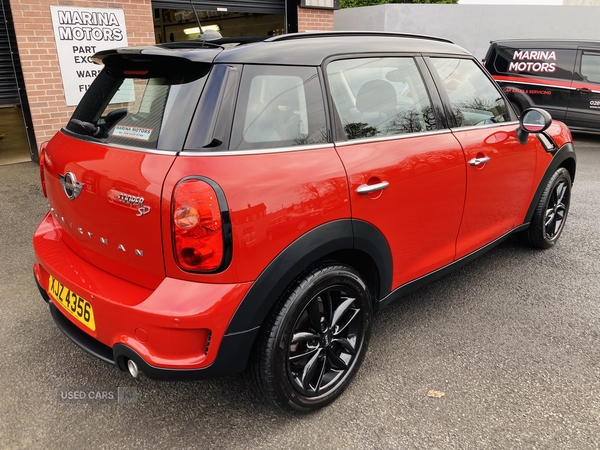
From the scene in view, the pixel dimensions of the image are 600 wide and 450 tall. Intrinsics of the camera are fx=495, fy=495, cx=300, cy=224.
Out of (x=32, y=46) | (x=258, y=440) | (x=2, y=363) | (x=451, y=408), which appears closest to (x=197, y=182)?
(x=258, y=440)

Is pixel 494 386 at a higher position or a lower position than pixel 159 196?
lower

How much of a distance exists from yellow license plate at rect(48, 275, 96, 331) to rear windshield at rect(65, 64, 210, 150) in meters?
0.68

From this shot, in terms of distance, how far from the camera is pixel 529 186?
347cm

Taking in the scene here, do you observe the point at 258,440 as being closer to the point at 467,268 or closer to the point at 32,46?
the point at 467,268

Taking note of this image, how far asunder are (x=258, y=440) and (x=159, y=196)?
1113mm

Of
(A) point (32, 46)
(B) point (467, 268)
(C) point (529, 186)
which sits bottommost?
(B) point (467, 268)

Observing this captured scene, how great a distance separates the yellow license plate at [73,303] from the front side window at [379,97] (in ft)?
4.40

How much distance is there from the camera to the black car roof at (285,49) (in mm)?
1967

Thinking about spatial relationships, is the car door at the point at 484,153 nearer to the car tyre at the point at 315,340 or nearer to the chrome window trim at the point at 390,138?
the chrome window trim at the point at 390,138

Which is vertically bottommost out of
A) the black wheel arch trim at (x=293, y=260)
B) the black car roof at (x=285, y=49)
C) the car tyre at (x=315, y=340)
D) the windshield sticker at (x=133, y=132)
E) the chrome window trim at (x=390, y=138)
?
the car tyre at (x=315, y=340)

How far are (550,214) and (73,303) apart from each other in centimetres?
351

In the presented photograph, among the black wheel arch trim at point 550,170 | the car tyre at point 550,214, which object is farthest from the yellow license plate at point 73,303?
the car tyre at point 550,214

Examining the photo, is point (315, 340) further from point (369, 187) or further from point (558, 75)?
point (558, 75)

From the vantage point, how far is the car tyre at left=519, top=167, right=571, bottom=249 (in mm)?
3742
